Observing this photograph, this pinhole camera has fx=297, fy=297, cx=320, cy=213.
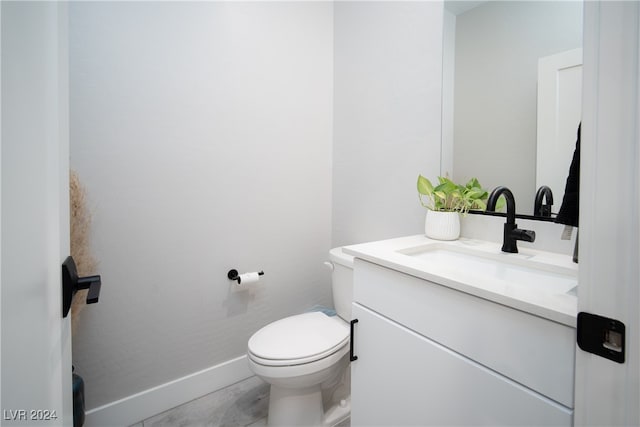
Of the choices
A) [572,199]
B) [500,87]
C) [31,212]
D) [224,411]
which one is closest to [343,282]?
[224,411]

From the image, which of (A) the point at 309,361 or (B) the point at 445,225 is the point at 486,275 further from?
(A) the point at 309,361

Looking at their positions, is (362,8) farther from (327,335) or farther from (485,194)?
(327,335)

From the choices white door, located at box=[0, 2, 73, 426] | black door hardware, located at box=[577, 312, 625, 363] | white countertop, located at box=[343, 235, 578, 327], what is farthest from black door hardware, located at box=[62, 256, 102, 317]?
black door hardware, located at box=[577, 312, 625, 363]

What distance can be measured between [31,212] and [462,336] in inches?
33.0

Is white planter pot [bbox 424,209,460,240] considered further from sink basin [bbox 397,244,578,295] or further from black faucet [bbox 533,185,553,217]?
black faucet [bbox 533,185,553,217]

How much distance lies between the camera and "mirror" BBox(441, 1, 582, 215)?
103 centimetres

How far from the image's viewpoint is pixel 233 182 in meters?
1.59

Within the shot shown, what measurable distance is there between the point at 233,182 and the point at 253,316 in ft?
2.53

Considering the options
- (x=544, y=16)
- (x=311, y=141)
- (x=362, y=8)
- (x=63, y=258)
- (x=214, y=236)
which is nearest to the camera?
(x=63, y=258)

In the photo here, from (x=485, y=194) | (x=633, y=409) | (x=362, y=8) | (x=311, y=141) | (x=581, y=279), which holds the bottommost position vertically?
(x=633, y=409)

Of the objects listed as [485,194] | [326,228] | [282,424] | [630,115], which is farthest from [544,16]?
[282,424]

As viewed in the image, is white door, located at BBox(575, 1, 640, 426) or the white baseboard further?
the white baseboard

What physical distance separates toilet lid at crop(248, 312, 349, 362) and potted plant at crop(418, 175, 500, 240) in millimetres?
593

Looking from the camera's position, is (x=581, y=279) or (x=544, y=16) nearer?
(x=581, y=279)
